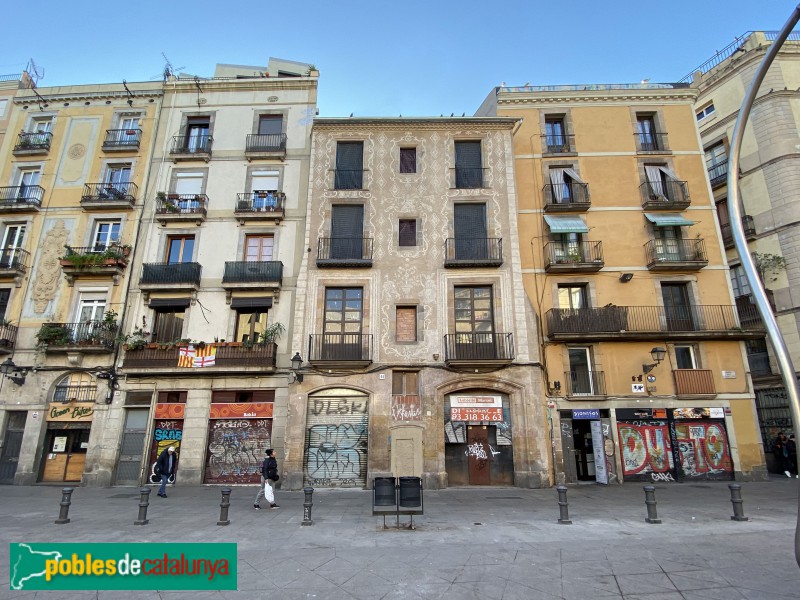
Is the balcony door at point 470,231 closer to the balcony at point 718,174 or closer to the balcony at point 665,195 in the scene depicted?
the balcony at point 665,195

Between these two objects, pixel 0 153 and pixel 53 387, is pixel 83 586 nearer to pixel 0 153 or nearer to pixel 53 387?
pixel 53 387

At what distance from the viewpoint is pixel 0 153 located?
22.2 metres

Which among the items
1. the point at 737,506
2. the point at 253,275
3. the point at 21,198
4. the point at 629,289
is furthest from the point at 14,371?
the point at 629,289

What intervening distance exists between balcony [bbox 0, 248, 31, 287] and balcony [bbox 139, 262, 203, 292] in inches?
225

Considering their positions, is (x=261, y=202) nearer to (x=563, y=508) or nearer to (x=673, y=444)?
(x=563, y=508)

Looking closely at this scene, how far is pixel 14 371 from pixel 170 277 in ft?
25.1

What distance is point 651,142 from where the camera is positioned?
72.9ft

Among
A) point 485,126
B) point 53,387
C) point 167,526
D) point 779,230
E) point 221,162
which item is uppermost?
point 485,126

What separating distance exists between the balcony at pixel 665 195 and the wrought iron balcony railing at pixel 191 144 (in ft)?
69.9

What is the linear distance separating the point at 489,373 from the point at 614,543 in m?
9.44

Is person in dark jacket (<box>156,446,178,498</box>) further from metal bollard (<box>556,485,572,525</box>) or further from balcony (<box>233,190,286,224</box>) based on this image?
metal bollard (<box>556,485,572,525</box>)

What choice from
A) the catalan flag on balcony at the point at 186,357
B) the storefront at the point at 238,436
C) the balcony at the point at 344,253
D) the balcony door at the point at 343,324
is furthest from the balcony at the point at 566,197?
the catalan flag on balcony at the point at 186,357

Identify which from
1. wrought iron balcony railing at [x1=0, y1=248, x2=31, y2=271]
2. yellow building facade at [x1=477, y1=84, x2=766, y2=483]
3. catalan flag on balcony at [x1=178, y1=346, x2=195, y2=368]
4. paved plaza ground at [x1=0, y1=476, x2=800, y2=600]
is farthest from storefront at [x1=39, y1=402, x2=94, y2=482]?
yellow building facade at [x1=477, y1=84, x2=766, y2=483]

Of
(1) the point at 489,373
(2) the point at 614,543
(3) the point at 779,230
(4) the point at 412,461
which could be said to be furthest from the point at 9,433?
(3) the point at 779,230
